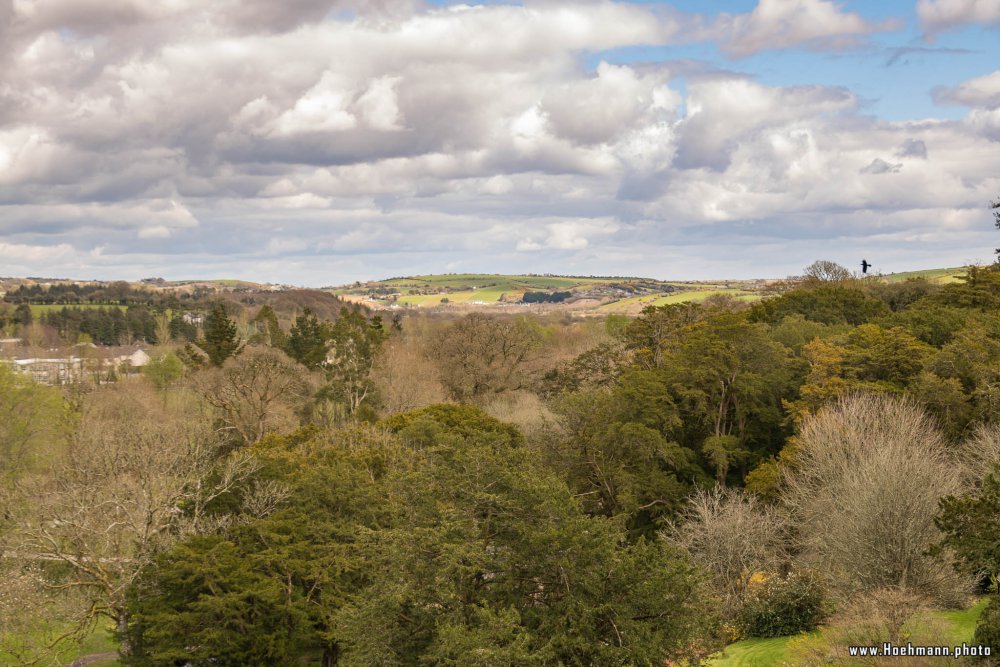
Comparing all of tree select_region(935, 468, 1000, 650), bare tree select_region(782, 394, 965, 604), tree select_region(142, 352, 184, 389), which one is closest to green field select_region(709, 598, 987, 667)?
bare tree select_region(782, 394, 965, 604)

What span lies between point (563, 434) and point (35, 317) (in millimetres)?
141440

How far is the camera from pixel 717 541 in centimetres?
3189

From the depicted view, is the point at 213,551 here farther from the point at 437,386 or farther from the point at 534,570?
the point at 437,386

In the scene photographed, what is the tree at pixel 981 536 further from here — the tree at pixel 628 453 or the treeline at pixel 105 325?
the treeline at pixel 105 325

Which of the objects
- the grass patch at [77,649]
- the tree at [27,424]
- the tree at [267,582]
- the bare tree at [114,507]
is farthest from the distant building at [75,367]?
the tree at [267,582]

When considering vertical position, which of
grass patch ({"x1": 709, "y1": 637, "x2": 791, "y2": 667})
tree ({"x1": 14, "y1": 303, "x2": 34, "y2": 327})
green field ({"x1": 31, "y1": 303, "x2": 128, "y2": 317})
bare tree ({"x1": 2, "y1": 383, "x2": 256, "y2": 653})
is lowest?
grass patch ({"x1": 709, "y1": 637, "x2": 791, "y2": 667})

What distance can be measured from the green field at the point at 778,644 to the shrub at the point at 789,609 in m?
0.53

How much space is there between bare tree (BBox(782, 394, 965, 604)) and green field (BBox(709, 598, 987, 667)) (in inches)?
34.5

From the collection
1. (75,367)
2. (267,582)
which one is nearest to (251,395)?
(267,582)

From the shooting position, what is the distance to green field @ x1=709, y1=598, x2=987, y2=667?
2322cm

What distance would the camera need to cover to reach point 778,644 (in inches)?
1060

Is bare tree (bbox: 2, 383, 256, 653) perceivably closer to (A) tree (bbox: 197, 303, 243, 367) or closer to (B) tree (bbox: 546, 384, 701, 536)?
(B) tree (bbox: 546, 384, 701, 536)

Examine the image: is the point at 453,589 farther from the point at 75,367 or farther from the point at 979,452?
the point at 75,367

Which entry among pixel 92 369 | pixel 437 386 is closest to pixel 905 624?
pixel 437 386
